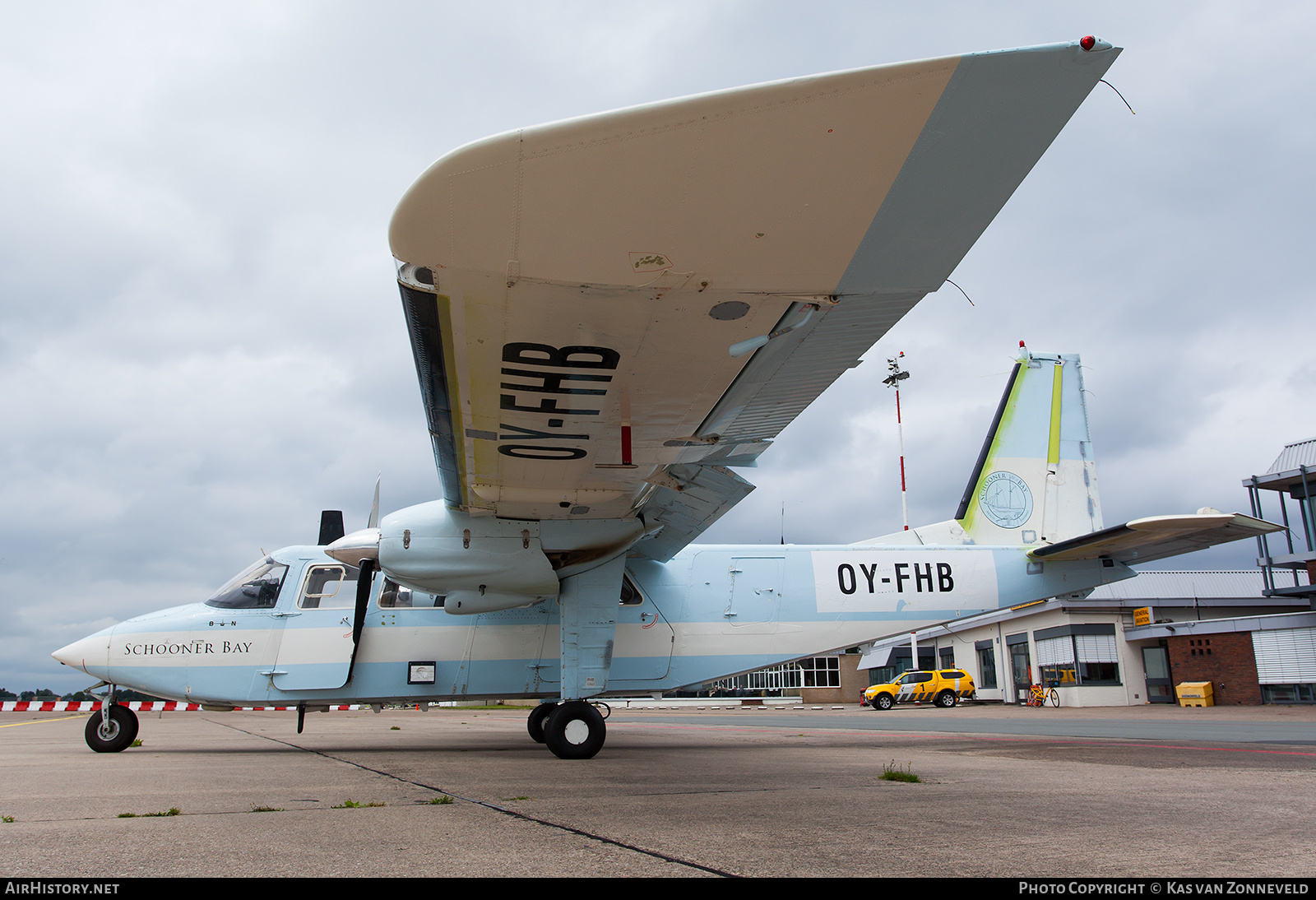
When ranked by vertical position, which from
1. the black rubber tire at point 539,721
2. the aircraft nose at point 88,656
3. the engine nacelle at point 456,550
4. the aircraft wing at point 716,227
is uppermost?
the aircraft wing at point 716,227

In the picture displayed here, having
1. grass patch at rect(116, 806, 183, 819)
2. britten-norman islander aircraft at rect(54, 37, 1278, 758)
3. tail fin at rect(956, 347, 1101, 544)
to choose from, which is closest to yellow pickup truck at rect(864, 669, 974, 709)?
tail fin at rect(956, 347, 1101, 544)

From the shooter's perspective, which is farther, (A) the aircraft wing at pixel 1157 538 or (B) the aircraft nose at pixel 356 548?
(B) the aircraft nose at pixel 356 548

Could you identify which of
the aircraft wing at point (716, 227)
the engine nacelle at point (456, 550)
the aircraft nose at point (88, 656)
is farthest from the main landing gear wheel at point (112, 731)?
the aircraft wing at point (716, 227)

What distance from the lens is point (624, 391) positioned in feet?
17.0

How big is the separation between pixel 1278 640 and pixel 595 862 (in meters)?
32.4

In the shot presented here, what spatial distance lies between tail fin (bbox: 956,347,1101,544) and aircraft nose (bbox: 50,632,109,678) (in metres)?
11.6

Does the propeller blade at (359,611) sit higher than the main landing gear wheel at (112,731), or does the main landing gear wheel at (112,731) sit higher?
the propeller blade at (359,611)

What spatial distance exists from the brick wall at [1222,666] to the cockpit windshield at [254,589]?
31386mm

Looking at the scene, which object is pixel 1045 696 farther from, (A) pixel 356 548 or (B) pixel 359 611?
(A) pixel 356 548

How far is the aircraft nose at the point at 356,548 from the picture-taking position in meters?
9.05

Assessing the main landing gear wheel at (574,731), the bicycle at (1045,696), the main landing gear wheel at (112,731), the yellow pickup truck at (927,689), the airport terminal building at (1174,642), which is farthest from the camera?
the yellow pickup truck at (927,689)

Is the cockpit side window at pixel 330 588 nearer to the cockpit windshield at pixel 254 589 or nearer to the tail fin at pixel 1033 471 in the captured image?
the cockpit windshield at pixel 254 589

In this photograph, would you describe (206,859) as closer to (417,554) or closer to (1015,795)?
(1015,795)

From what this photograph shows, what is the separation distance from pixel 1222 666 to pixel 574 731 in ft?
96.6
